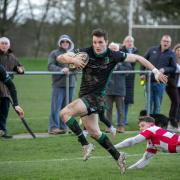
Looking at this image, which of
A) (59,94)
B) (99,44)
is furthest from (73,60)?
(59,94)

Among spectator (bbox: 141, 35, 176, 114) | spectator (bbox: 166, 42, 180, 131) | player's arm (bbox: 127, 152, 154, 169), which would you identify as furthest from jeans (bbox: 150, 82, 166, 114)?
player's arm (bbox: 127, 152, 154, 169)

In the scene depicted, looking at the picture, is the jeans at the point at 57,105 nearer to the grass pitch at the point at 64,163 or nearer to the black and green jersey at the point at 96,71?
the grass pitch at the point at 64,163

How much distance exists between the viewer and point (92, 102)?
963cm

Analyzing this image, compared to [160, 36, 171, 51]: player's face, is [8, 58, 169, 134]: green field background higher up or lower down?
lower down

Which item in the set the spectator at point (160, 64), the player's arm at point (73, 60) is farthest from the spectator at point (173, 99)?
the player's arm at point (73, 60)

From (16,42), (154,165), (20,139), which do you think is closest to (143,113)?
(20,139)

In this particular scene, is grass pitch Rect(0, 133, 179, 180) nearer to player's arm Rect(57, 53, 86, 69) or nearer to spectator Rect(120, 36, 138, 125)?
player's arm Rect(57, 53, 86, 69)

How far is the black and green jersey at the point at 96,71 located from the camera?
9711mm

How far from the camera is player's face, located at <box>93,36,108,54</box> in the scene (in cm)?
959

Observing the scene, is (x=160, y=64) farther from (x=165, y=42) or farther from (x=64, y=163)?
(x=64, y=163)

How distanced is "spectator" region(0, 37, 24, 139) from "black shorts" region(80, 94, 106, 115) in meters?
3.91

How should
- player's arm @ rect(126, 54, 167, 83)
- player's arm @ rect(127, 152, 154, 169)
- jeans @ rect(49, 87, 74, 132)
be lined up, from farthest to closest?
jeans @ rect(49, 87, 74, 132) → player's arm @ rect(127, 152, 154, 169) → player's arm @ rect(126, 54, 167, 83)

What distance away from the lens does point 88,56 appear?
9648 millimetres

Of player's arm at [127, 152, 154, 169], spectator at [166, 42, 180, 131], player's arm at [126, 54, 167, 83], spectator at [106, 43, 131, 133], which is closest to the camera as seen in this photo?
player's arm at [126, 54, 167, 83]
